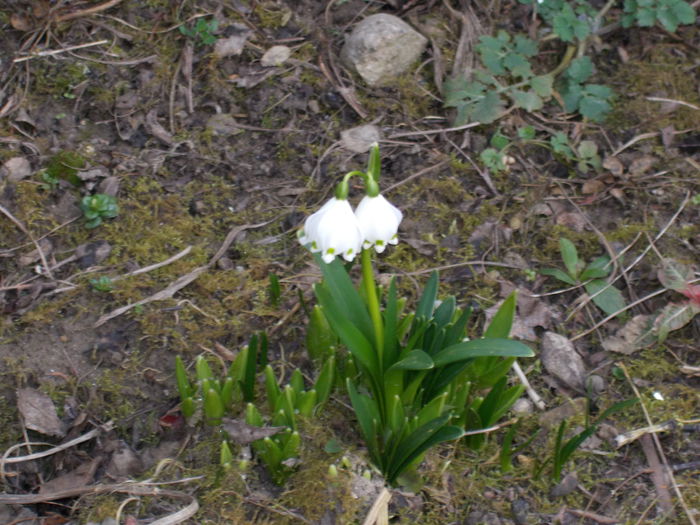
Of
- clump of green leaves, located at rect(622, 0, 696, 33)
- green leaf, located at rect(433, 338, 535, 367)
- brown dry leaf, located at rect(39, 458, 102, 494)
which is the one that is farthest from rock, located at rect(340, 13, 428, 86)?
brown dry leaf, located at rect(39, 458, 102, 494)

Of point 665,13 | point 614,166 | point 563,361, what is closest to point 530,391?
point 563,361

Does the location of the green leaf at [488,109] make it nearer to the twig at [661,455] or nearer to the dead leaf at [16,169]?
the twig at [661,455]

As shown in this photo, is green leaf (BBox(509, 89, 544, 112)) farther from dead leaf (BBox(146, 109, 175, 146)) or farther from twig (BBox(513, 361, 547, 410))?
dead leaf (BBox(146, 109, 175, 146))

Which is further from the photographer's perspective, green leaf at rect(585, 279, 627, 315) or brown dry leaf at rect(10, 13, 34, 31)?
brown dry leaf at rect(10, 13, 34, 31)

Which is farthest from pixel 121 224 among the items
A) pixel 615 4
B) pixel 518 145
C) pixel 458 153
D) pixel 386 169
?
pixel 615 4

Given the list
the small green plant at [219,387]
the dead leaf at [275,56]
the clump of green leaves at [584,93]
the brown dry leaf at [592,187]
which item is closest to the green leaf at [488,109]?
the clump of green leaves at [584,93]

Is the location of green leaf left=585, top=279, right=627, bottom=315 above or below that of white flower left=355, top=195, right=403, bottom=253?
below
